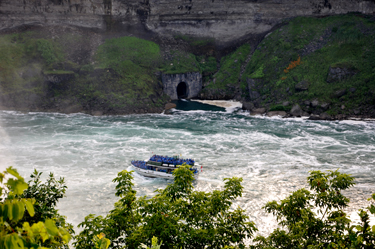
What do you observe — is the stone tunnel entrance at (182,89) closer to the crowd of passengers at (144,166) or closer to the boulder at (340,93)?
the boulder at (340,93)

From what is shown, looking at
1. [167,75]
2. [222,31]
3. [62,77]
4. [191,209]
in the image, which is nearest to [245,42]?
[222,31]

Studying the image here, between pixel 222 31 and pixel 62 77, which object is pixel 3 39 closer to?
pixel 62 77

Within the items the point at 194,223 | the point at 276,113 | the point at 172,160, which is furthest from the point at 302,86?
the point at 194,223

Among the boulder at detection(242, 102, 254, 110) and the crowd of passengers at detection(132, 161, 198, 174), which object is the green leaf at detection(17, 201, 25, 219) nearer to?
the crowd of passengers at detection(132, 161, 198, 174)

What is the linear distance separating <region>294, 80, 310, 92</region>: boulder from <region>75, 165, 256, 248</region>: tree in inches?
2021

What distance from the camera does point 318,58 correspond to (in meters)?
63.3

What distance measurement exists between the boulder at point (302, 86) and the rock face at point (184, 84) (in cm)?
2533

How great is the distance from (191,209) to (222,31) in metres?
75.6

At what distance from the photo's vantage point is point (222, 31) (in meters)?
80.5

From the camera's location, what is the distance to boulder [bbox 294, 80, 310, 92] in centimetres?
5764

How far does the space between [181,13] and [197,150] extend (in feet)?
178

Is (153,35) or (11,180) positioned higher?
(153,35)

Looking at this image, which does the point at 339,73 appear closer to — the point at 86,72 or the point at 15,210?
the point at 86,72

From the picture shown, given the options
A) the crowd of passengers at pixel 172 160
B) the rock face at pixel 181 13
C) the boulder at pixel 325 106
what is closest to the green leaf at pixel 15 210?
the crowd of passengers at pixel 172 160
